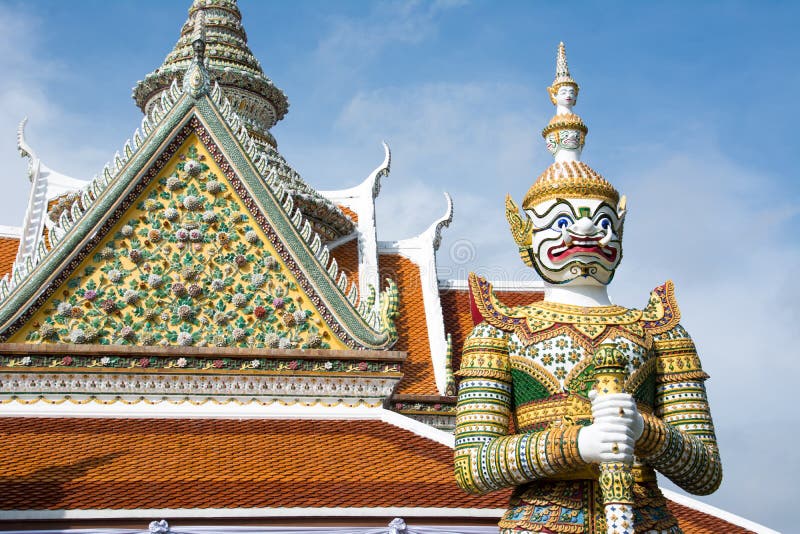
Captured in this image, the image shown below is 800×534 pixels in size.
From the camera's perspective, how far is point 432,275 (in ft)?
33.4

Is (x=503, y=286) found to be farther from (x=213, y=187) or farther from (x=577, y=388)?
(x=577, y=388)

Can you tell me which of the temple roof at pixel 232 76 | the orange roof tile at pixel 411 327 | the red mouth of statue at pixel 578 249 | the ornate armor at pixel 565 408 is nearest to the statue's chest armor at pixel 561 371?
the ornate armor at pixel 565 408

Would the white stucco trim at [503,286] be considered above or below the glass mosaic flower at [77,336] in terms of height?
above

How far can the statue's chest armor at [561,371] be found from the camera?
4285 millimetres

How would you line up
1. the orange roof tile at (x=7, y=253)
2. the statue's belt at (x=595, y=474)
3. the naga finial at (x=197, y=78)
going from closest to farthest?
the statue's belt at (x=595, y=474) → the naga finial at (x=197, y=78) → the orange roof tile at (x=7, y=253)

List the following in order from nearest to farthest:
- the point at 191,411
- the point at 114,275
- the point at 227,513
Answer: the point at 227,513
the point at 191,411
the point at 114,275

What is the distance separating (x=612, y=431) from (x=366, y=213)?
7239 mm

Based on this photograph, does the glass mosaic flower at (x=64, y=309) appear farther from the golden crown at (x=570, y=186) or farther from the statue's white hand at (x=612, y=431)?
the statue's white hand at (x=612, y=431)

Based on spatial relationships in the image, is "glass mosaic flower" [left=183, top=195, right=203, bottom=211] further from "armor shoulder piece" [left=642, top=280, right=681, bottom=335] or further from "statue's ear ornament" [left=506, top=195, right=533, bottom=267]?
"armor shoulder piece" [left=642, top=280, right=681, bottom=335]

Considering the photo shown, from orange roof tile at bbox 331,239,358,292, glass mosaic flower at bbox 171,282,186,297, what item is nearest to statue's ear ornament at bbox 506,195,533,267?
glass mosaic flower at bbox 171,282,186,297

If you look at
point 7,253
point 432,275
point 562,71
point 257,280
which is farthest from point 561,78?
point 7,253

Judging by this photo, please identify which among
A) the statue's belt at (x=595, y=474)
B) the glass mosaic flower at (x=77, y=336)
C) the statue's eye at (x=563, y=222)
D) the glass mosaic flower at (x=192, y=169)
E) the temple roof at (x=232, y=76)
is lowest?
the statue's belt at (x=595, y=474)

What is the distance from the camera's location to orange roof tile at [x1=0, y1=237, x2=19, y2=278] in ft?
31.7

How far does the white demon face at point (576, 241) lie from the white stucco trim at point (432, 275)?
417 centimetres
